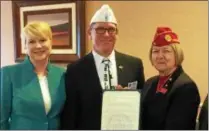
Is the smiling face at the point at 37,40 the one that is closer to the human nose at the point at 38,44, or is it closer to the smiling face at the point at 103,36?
the human nose at the point at 38,44

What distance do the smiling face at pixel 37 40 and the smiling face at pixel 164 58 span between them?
1.57 feet

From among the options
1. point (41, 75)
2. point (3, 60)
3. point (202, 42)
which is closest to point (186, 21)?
point (202, 42)

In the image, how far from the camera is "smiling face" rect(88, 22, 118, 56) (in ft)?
4.31

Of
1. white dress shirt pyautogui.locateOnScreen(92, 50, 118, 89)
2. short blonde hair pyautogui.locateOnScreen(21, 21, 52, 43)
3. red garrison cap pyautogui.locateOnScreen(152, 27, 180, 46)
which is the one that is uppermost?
short blonde hair pyautogui.locateOnScreen(21, 21, 52, 43)

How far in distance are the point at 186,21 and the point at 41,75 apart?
944 millimetres

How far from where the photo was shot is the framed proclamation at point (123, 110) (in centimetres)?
109

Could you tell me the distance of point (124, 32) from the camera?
6.07 ft

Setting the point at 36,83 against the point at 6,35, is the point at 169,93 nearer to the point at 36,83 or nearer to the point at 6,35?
the point at 36,83

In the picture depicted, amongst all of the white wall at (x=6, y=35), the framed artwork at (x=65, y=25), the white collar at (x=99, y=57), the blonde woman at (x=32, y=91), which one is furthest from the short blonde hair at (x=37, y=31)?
the white wall at (x=6, y=35)

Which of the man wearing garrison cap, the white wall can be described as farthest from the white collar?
the white wall

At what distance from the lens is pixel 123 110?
110 centimetres

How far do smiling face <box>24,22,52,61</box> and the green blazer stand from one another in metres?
0.07

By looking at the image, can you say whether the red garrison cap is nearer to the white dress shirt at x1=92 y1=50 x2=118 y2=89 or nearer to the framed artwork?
the white dress shirt at x1=92 y1=50 x2=118 y2=89

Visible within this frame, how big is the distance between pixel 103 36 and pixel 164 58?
319mm
